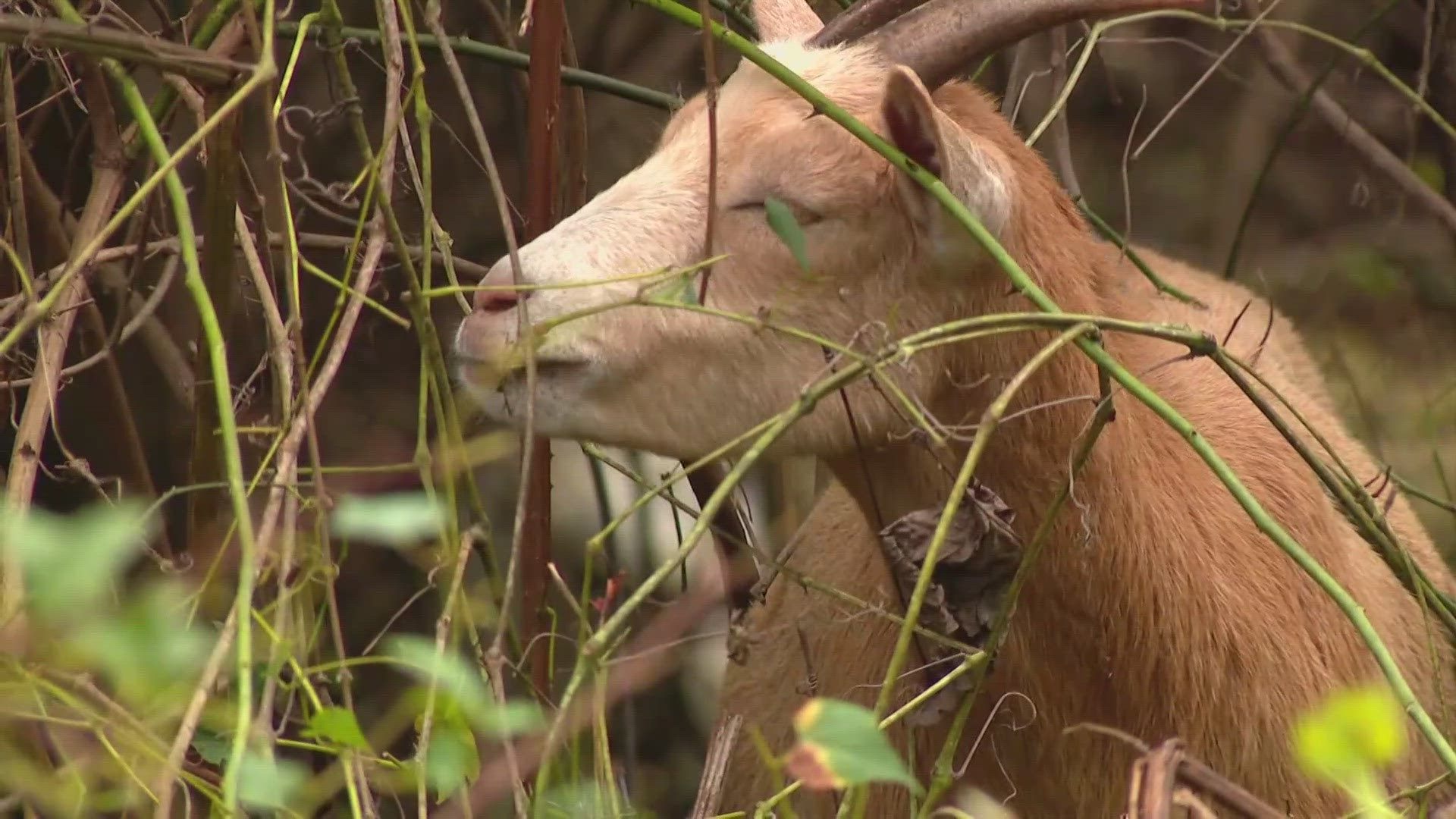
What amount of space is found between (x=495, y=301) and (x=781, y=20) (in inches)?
39.2

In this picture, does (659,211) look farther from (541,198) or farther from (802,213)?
(541,198)

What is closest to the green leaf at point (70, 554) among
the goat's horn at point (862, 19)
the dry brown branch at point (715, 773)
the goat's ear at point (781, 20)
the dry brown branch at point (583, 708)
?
the dry brown branch at point (583, 708)

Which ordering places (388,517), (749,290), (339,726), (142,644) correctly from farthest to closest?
(749,290), (339,726), (388,517), (142,644)

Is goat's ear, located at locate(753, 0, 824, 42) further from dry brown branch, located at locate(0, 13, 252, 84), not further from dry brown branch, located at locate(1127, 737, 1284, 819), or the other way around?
dry brown branch, located at locate(1127, 737, 1284, 819)

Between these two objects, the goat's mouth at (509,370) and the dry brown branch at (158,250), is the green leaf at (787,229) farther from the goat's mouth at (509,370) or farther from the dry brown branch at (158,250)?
the dry brown branch at (158,250)

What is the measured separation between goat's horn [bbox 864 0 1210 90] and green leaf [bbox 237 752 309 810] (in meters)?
1.63

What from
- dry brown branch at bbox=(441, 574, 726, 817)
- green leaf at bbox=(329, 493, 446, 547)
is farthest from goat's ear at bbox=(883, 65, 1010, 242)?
green leaf at bbox=(329, 493, 446, 547)

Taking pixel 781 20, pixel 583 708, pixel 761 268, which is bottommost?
pixel 583 708

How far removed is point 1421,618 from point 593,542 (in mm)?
2201

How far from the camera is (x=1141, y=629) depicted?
2.84m

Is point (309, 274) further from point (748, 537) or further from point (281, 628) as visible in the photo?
point (281, 628)

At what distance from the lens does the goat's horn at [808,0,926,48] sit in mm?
2916

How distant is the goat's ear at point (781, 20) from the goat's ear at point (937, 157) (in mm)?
626

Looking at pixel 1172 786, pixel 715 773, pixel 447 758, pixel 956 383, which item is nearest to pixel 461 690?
pixel 447 758
